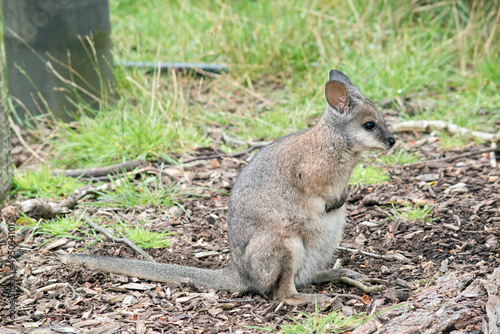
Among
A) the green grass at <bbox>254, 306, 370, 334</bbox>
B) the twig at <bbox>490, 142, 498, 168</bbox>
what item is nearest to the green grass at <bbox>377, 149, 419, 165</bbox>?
the twig at <bbox>490, 142, 498, 168</bbox>

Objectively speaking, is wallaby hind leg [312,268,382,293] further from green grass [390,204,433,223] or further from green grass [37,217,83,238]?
green grass [37,217,83,238]

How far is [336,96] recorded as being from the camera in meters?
3.97

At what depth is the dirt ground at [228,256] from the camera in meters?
3.51

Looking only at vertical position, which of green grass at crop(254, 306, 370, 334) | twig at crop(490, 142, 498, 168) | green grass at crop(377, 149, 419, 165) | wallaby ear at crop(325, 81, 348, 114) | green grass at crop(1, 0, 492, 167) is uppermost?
wallaby ear at crop(325, 81, 348, 114)

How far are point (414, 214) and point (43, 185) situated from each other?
3.26 m

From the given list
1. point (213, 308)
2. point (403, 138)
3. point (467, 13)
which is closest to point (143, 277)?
point (213, 308)

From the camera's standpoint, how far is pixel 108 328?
3.37 m

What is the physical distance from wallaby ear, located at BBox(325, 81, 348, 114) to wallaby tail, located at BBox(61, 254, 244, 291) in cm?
131

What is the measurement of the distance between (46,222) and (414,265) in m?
2.86

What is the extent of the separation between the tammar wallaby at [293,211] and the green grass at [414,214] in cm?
81

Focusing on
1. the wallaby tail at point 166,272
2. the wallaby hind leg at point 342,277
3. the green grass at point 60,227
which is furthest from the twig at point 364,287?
the green grass at point 60,227

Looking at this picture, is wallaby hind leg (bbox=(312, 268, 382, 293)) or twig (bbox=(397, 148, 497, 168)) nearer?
wallaby hind leg (bbox=(312, 268, 382, 293))

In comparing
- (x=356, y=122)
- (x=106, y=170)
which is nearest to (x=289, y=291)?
A: (x=356, y=122)

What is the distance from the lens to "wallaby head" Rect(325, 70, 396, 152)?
398 centimetres
